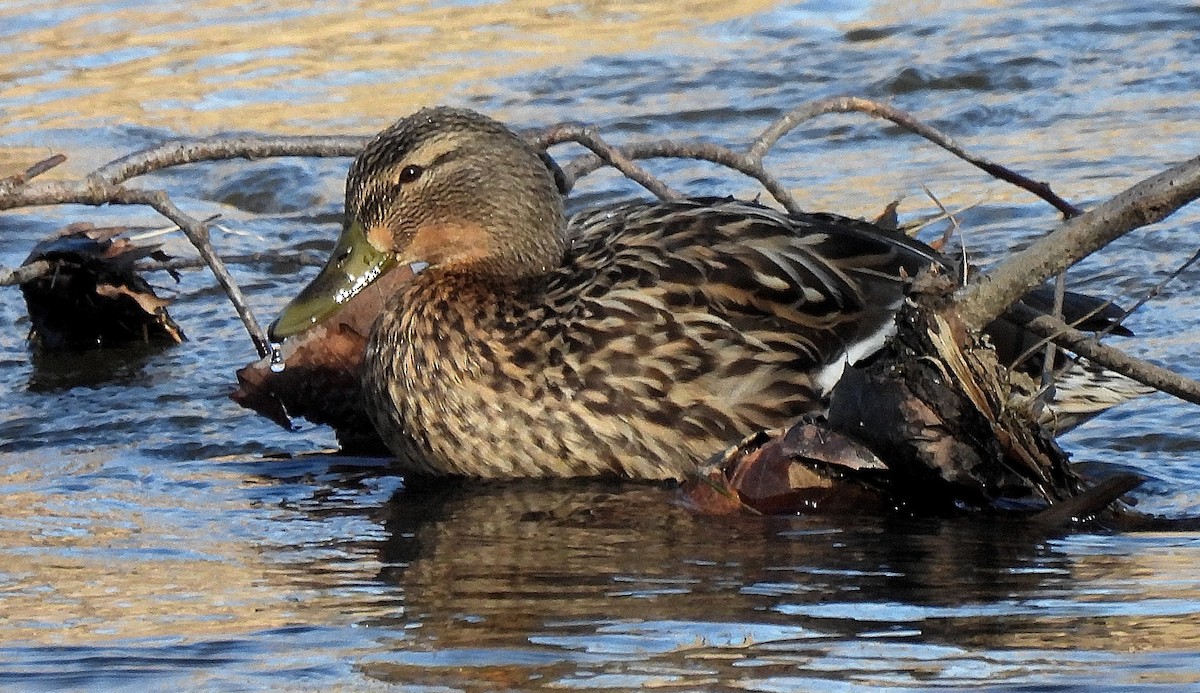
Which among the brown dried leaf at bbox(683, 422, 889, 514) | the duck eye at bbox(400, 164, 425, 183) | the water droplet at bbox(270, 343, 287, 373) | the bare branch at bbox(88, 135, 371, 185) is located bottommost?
the brown dried leaf at bbox(683, 422, 889, 514)

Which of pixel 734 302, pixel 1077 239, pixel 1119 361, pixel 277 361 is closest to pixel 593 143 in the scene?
pixel 734 302

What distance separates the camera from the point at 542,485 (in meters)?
5.89

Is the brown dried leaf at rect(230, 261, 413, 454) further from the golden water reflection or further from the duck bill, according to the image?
the golden water reflection

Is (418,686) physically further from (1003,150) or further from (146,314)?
(1003,150)

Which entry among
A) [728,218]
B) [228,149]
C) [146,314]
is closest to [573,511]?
[728,218]

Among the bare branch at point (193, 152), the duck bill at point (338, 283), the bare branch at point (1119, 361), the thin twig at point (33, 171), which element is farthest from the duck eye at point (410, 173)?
the bare branch at point (1119, 361)

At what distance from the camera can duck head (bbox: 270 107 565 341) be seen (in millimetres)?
6188

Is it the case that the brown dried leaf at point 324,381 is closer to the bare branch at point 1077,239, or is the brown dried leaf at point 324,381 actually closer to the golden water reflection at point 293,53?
the bare branch at point 1077,239

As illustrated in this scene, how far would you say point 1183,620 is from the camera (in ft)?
13.3

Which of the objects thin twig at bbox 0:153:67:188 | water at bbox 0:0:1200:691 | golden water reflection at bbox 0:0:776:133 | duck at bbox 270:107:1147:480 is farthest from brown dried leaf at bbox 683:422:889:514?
golden water reflection at bbox 0:0:776:133

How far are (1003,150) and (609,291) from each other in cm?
460

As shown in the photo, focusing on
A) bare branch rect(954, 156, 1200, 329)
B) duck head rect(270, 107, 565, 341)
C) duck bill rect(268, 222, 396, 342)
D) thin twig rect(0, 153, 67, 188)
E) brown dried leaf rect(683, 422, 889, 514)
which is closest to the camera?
bare branch rect(954, 156, 1200, 329)

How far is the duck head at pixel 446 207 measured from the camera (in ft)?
20.3

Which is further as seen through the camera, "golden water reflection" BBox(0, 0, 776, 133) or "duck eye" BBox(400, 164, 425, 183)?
"golden water reflection" BBox(0, 0, 776, 133)
